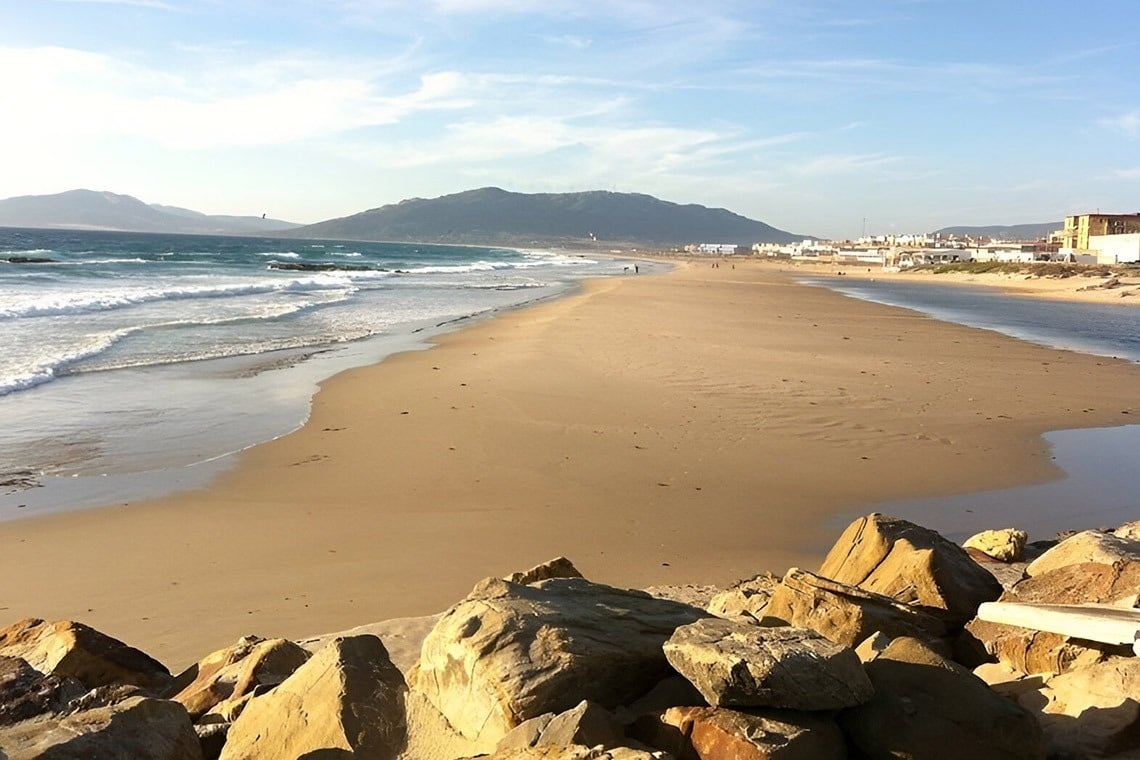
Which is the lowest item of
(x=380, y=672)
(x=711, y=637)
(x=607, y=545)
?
(x=607, y=545)

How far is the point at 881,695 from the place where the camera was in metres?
3.31

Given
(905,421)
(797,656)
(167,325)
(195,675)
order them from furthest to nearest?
(167,325) → (905,421) → (195,675) → (797,656)

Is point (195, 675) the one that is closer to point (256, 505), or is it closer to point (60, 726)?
point (60, 726)

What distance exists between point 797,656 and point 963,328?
25.5 m

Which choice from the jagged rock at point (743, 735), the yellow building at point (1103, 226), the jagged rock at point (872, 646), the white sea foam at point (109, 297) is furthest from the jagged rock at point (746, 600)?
the yellow building at point (1103, 226)

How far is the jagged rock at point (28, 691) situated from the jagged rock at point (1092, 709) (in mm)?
4028

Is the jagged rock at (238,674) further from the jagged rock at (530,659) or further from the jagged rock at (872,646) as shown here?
the jagged rock at (872,646)

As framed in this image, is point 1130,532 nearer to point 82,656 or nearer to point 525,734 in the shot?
point 525,734

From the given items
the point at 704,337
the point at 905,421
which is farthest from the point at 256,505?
the point at 704,337

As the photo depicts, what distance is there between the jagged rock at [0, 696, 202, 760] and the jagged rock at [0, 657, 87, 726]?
357 mm

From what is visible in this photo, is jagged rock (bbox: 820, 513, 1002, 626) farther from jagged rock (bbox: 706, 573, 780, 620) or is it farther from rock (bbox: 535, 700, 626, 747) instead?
rock (bbox: 535, 700, 626, 747)

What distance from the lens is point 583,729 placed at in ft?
9.60

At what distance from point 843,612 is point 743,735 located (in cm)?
138

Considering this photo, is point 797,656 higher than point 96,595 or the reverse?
higher
